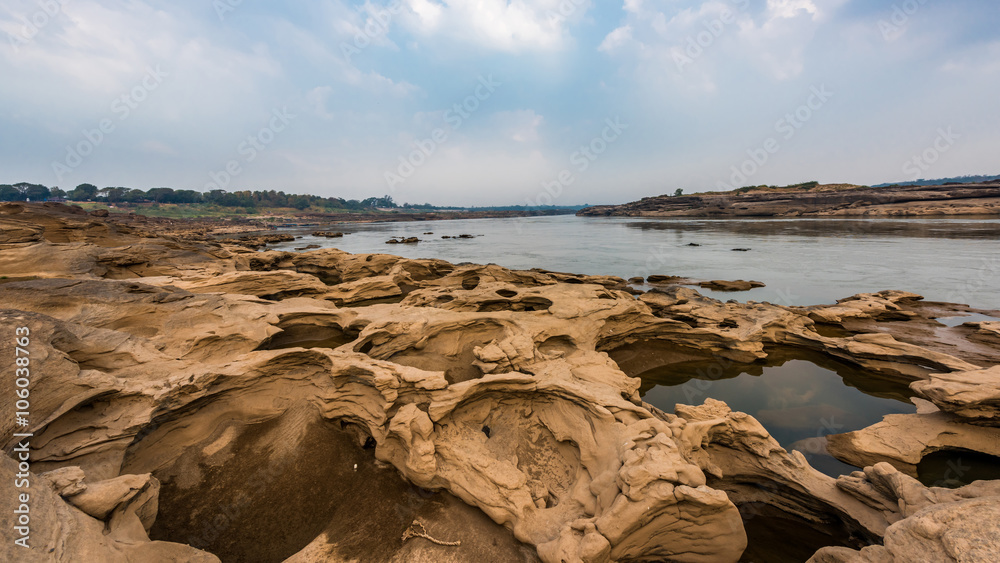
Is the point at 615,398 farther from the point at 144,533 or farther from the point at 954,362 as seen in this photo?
the point at 954,362

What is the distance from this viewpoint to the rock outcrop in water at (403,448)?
3.46 metres

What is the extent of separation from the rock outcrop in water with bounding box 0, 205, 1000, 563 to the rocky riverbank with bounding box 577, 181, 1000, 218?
67.5 metres

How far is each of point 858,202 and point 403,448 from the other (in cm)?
8658

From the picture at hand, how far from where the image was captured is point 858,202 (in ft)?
185

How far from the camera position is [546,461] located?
5066mm

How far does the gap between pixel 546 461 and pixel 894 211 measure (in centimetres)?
8032

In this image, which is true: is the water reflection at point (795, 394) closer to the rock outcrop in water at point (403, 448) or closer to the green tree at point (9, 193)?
the rock outcrop in water at point (403, 448)

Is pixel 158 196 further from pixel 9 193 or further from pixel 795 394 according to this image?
pixel 795 394

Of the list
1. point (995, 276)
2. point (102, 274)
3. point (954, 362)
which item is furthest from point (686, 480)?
point (995, 276)

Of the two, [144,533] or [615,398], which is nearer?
[144,533]

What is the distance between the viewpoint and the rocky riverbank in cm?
4759

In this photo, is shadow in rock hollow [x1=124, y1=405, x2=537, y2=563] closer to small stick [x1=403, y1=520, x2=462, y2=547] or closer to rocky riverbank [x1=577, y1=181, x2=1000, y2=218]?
small stick [x1=403, y1=520, x2=462, y2=547]

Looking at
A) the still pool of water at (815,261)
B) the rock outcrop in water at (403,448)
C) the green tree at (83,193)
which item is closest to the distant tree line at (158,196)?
the green tree at (83,193)

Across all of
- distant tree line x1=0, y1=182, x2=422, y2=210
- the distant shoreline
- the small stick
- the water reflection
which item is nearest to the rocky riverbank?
the distant shoreline
